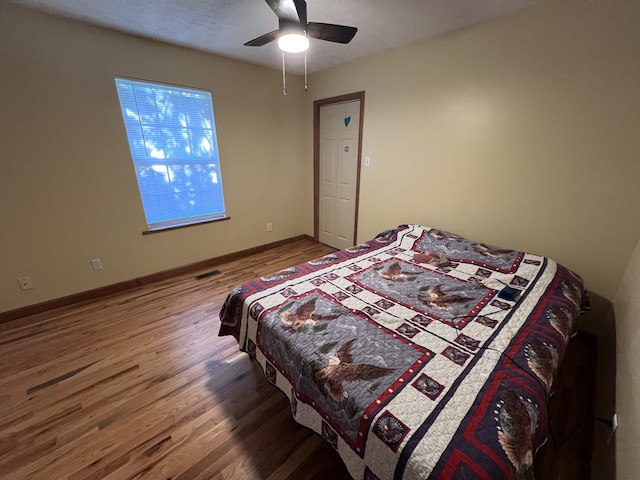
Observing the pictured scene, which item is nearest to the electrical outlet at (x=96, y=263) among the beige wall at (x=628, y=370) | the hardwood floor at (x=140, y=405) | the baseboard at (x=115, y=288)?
the baseboard at (x=115, y=288)

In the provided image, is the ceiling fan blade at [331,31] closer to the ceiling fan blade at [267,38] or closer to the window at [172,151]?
the ceiling fan blade at [267,38]

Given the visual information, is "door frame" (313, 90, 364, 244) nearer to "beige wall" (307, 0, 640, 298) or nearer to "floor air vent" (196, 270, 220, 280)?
"beige wall" (307, 0, 640, 298)

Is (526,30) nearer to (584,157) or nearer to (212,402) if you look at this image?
(584,157)

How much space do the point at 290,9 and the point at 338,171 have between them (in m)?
2.10

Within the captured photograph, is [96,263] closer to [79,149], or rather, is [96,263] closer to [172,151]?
[79,149]

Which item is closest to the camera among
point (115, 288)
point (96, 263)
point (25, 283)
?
point (25, 283)

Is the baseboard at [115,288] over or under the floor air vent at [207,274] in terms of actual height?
over

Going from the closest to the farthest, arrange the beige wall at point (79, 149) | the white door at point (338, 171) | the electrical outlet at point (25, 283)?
the beige wall at point (79, 149)
the electrical outlet at point (25, 283)
the white door at point (338, 171)

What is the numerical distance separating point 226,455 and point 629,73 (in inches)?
123

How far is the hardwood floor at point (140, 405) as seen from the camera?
3.97 ft

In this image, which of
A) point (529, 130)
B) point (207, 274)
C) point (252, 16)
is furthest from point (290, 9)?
point (207, 274)

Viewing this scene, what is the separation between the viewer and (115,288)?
261cm

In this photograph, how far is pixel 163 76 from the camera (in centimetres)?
251

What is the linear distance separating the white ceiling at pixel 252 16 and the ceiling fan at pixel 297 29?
265 mm
